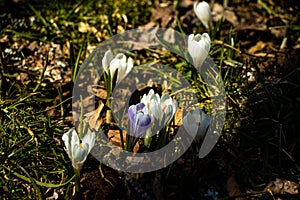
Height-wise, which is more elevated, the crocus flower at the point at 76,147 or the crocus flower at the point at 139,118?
the crocus flower at the point at 139,118

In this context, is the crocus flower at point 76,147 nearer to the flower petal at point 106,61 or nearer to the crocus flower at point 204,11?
the flower petal at point 106,61

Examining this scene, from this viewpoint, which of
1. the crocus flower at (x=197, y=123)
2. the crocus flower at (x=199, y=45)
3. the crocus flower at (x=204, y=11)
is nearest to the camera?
the crocus flower at (x=197, y=123)

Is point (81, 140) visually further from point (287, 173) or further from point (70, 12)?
point (70, 12)

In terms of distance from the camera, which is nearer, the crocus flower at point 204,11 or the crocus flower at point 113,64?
the crocus flower at point 113,64

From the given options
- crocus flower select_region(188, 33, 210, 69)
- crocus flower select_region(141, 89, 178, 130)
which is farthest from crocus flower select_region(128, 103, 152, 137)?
crocus flower select_region(188, 33, 210, 69)

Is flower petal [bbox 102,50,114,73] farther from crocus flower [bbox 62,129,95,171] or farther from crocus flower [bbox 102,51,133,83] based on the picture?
crocus flower [bbox 62,129,95,171]

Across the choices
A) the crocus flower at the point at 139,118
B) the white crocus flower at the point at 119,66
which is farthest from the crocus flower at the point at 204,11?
the crocus flower at the point at 139,118

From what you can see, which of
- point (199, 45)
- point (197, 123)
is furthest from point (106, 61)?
point (197, 123)
